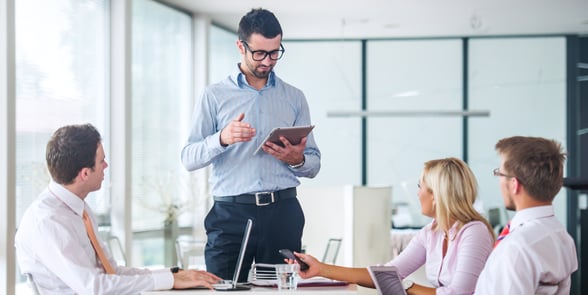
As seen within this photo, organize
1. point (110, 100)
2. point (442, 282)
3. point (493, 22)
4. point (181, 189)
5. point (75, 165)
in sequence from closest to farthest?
point (75, 165) < point (442, 282) < point (110, 100) < point (181, 189) < point (493, 22)

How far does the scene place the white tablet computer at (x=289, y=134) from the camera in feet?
9.25

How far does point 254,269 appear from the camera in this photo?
283cm

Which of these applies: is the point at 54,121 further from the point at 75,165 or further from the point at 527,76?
the point at 527,76

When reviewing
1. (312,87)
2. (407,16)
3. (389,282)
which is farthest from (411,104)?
(389,282)

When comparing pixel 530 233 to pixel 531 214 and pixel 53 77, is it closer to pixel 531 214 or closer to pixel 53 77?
pixel 531 214

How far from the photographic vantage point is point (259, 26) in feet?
10.0

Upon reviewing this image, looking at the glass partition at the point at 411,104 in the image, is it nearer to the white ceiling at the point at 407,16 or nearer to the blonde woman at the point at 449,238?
the white ceiling at the point at 407,16

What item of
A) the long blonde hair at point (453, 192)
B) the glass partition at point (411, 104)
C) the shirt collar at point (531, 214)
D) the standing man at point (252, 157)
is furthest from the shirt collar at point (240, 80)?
the glass partition at point (411, 104)

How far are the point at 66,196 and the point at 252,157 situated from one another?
27.3 inches

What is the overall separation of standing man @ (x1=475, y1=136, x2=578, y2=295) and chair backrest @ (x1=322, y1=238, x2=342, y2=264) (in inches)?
149

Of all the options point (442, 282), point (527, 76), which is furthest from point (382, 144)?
point (442, 282)

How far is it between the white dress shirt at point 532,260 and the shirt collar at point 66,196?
1.33 meters

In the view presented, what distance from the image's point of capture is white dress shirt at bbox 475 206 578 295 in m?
2.26

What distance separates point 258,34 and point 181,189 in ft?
17.1
